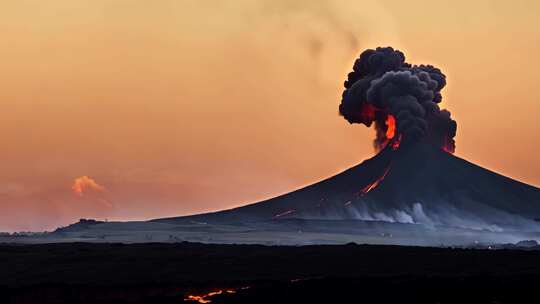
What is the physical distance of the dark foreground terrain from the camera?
234 feet

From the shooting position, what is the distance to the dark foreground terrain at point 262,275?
71.2 metres

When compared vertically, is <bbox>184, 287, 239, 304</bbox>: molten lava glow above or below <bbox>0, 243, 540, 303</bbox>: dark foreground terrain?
below

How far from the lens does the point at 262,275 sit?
296 ft

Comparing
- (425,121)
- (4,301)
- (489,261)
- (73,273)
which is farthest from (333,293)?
(425,121)

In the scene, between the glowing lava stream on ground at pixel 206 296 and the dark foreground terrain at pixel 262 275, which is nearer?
the glowing lava stream on ground at pixel 206 296

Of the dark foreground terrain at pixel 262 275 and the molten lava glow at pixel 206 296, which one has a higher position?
the dark foreground terrain at pixel 262 275

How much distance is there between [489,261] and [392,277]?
2116cm

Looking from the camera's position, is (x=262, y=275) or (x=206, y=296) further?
(x=262, y=275)

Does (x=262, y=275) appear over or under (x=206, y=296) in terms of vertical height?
over

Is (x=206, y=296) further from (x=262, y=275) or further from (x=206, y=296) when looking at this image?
(x=262, y=275)

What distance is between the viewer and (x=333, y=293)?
72500mm

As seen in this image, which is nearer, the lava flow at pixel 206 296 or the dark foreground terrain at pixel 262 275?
the lava flow at pixel 206 296

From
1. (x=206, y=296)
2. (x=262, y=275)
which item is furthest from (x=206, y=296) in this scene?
(x=262, y=275)

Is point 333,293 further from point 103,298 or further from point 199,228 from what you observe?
point 199,228
